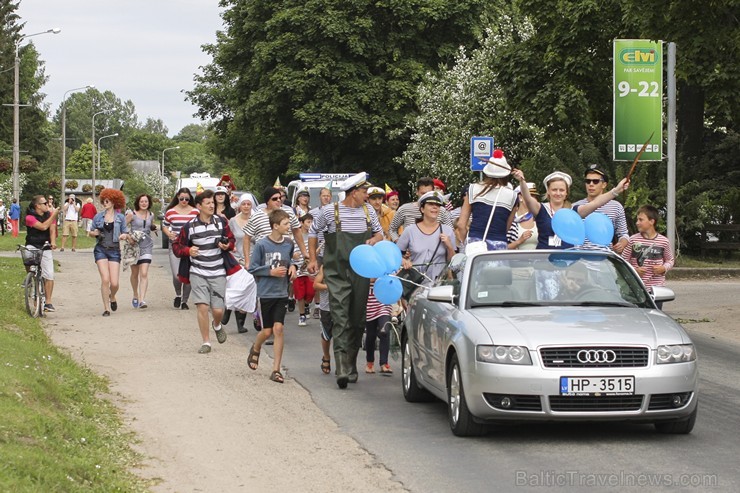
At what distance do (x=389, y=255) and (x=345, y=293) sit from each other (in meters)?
0.81

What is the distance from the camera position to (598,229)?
11562mm

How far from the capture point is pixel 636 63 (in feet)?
85.5

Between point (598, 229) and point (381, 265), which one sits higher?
point (598, 229)

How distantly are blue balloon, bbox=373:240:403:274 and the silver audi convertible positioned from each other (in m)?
1.54

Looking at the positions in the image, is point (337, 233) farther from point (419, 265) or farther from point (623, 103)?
point (623, 103)

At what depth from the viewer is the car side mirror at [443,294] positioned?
9719 mm

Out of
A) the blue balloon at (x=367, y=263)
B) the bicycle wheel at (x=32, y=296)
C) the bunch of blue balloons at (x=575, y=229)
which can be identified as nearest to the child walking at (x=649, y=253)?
the bunch of blue balloons at (x=575, y=229)

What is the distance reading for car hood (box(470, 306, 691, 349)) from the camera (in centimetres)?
873

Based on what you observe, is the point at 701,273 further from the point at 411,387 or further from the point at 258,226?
the point at 411,387

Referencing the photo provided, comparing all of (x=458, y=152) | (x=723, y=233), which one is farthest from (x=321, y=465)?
(x=458, y=152)

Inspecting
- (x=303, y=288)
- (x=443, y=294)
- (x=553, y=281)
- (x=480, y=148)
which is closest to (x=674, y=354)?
(x=553, y=281)

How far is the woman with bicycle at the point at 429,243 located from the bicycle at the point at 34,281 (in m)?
7.20

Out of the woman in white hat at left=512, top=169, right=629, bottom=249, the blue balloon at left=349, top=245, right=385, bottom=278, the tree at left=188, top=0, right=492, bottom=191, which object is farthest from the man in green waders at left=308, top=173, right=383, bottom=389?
the tree at left=188, top=0, right=492, bottom=191

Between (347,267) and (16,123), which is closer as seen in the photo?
(347,267)
